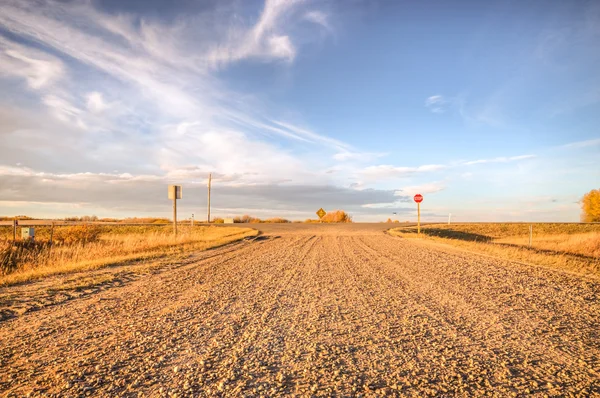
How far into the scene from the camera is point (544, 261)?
12.6m

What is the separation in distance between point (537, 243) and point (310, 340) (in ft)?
89.9

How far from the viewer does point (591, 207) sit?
5003 centimetres

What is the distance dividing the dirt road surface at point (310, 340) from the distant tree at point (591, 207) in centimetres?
5256

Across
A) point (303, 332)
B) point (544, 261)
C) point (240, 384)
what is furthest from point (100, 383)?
point (544, 261)

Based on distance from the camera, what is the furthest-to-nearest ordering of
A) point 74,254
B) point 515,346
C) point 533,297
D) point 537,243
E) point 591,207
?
point 591,207
point 537,243
point 74,254
point 533,297
point 515,346

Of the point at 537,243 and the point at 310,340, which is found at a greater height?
the point at 310,340

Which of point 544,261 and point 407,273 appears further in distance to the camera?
point 544,261

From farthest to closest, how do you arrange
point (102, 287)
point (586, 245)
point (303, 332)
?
point (586, 245)
point (102, 287)
point (303, 332)

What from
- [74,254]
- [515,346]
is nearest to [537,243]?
[515,346]

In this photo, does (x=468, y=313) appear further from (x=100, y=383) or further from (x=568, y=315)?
(x=100, y=383)

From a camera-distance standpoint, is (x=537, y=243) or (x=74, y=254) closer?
(x=74, y=254)

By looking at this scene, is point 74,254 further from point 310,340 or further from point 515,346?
point 515,346

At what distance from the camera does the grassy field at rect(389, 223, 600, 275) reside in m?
13.0

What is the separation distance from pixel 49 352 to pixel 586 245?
26669 millimetres
